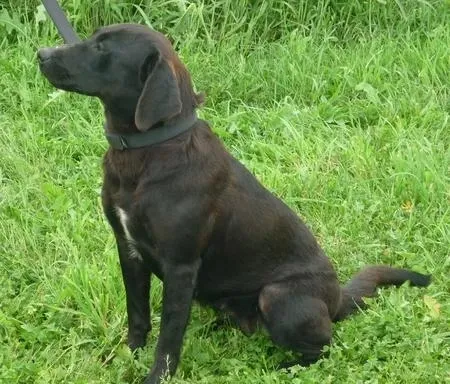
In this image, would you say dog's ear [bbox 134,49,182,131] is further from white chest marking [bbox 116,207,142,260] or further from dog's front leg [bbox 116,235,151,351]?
dog's front leg [bbox 116,235,151,351]

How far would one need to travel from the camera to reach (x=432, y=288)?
3459 millimetres

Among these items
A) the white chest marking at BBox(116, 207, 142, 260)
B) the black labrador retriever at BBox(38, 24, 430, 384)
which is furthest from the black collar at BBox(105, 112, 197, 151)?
the white chest marking at BBox(116, 207, 142, 260)

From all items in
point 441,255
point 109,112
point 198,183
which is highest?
point 109,112

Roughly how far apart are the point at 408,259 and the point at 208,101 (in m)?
1.54

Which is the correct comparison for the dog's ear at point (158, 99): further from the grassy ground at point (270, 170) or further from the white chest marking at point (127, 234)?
the grassy ground at point (270, 170)

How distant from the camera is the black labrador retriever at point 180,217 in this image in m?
2.75

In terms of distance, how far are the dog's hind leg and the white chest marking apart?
0.45 meters

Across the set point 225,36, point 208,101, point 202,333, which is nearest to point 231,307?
point 202,333

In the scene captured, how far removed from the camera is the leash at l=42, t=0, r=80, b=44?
3338mm

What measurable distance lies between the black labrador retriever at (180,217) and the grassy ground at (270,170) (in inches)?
6.0

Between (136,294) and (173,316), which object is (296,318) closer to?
(173,316)

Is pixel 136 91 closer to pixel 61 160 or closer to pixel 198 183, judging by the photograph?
pixel 198 183

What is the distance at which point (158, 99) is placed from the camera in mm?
2668

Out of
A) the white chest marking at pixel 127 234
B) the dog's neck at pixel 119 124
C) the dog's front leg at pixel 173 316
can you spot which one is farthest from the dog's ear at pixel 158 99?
the dog's front leg at pixel 173 316
